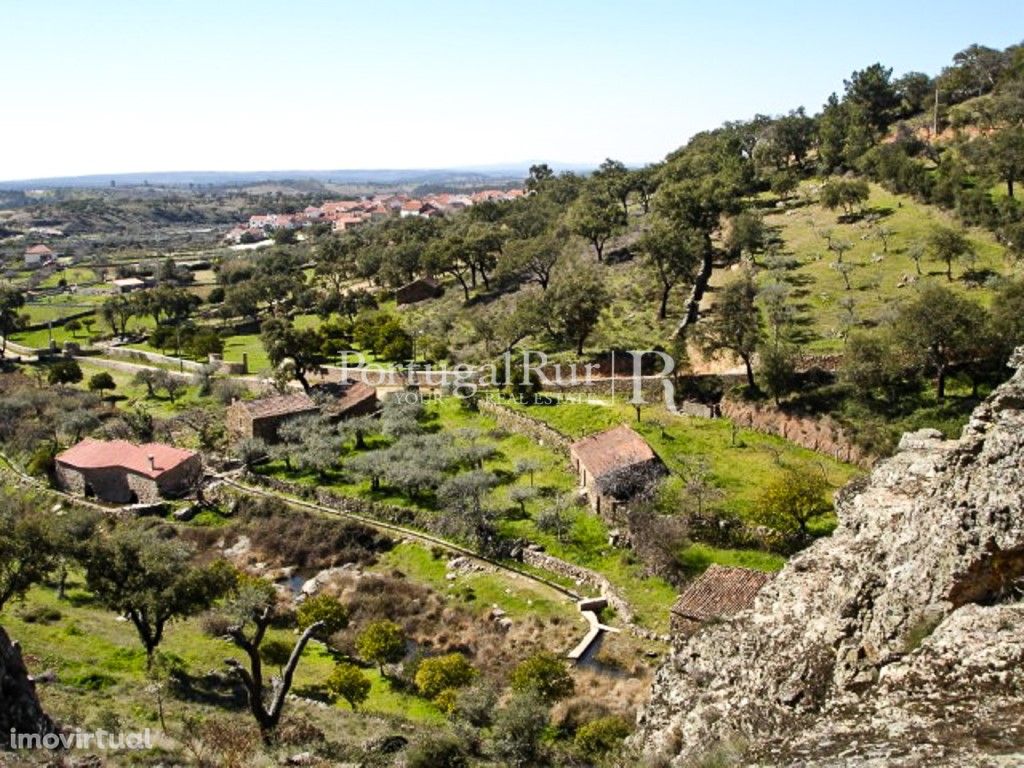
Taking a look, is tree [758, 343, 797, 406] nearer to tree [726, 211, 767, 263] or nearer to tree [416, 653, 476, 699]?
tree [726, 211, 767, 263]

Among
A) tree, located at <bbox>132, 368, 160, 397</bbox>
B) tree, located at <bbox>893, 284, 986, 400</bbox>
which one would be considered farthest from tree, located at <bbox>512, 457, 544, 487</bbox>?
tree, located at <bbox>132, 368, 160, 397</bbox>

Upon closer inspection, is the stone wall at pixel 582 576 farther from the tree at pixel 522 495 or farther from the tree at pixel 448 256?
the tree at pixel 448 256

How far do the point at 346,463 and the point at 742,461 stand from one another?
75.4 ft

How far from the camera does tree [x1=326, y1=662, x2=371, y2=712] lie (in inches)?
1137

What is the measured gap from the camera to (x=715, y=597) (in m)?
29.5

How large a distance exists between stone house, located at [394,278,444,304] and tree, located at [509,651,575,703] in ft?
215

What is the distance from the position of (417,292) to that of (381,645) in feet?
205

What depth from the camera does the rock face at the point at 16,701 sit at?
18484 mm

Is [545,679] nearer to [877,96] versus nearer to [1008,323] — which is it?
[1008,323]

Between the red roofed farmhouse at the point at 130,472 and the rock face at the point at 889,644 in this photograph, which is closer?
the rock face at the point at 889,644

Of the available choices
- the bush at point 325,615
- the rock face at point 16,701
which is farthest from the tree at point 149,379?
the rock face at point 16,701

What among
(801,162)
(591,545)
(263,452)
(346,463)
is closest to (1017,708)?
(591,545)

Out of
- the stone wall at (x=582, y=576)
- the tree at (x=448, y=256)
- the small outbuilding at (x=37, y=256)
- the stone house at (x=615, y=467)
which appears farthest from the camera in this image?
the small outbuilding at (x=37, y=256)

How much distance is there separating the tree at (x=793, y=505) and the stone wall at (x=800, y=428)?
21.5ft
